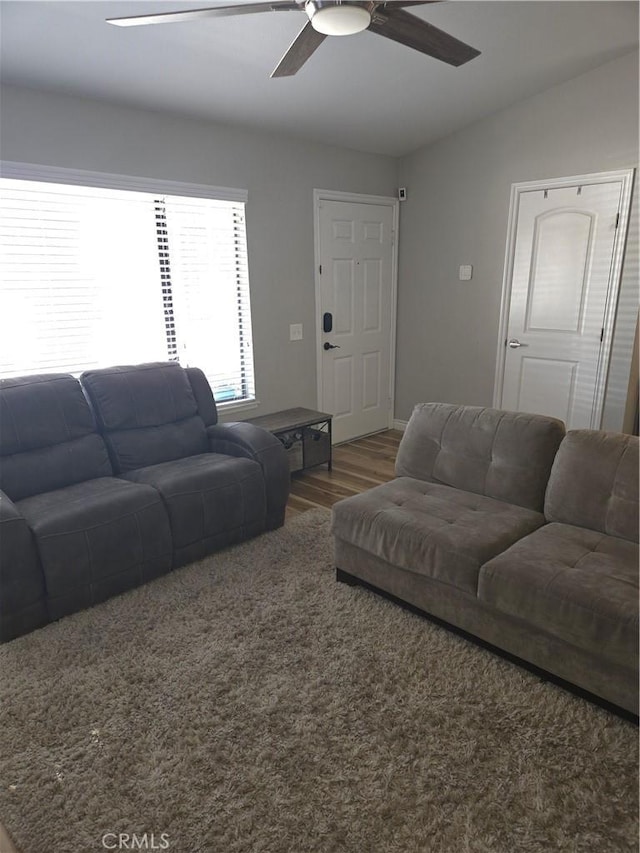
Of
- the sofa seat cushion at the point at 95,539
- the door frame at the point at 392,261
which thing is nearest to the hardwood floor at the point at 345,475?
the door frame at the point at 392,261

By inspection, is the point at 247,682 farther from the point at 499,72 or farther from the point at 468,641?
the point at 499,72

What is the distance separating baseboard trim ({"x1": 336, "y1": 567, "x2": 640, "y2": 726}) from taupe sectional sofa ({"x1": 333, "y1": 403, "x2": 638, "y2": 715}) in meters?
0.02

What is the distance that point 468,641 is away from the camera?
2.22m

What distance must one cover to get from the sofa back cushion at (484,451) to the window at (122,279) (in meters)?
1.76

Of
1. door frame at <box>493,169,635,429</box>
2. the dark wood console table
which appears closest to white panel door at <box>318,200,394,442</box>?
the dark wood console table

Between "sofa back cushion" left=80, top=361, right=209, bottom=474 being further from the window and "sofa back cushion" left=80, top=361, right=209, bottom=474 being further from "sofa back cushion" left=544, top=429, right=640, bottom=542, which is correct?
"sofa back cushion" left=544, top=429, right=640, bottom=542

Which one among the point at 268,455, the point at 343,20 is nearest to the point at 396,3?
the point at 343,20

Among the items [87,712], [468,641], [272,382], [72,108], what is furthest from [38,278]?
[468,641]

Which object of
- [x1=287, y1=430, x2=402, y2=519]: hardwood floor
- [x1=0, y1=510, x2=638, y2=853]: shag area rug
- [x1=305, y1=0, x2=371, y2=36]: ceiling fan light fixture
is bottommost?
[x1=0, y1=510, x2=638, y2=853]: shag area rug

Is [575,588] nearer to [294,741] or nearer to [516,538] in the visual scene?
[516,538]

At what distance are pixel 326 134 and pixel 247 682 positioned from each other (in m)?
3.83

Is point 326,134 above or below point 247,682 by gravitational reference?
above

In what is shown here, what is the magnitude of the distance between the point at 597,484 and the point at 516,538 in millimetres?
402

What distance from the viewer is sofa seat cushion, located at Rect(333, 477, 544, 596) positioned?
82.8 inches
